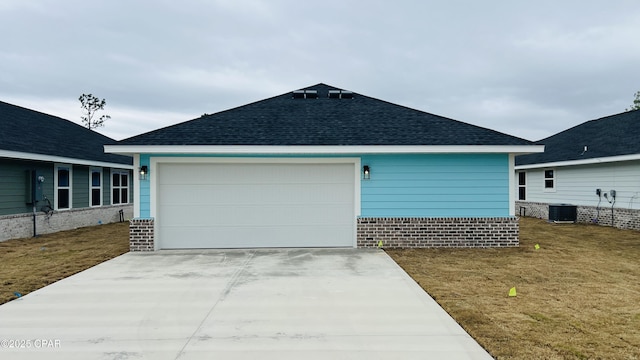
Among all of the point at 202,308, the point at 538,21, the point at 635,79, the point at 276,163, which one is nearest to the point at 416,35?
the point at 538,21

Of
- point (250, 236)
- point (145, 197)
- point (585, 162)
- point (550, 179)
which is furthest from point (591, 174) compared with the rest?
point (145, 197)

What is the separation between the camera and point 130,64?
21.0 metres

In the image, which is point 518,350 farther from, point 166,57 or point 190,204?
point 166,57

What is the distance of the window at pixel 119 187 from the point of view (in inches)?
725

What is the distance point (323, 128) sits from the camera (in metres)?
10.6

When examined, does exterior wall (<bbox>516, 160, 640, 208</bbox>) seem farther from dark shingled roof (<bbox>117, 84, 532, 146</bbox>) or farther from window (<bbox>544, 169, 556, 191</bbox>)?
dark shingled roof (<bbox>117, 84, 532, 146</bbox>)

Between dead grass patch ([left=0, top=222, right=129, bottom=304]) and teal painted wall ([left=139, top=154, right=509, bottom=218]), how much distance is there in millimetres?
6999

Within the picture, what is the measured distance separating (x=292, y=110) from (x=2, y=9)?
11.9 m

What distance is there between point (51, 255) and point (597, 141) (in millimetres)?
20632

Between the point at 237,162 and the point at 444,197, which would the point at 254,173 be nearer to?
the point at 237,162

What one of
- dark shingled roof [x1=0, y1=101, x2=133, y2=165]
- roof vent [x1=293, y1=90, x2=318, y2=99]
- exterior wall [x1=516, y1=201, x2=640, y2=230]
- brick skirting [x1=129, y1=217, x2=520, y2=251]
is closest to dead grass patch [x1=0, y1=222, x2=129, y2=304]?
dark shingled roof [x1=0, y1=101, x2=133, y2=165]

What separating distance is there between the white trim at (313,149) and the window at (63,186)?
6.89 meters

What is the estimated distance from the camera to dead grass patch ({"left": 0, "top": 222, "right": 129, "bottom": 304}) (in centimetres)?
677

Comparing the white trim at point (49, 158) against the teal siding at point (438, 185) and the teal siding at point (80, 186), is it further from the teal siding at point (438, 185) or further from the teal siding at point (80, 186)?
the teal siding at point (438, 185)
